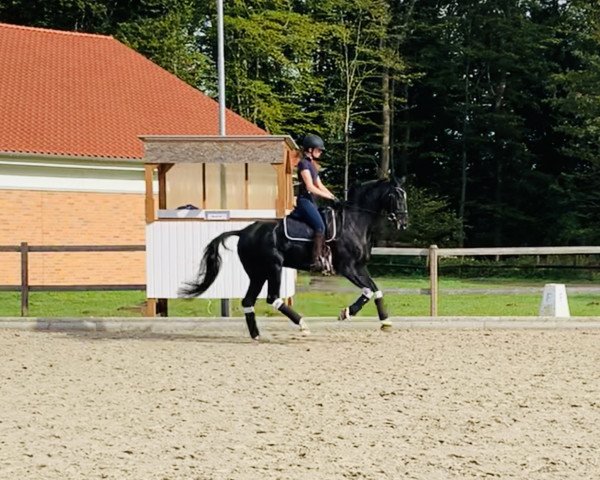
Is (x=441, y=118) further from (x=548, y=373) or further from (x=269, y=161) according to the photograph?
(x=548, y=373)

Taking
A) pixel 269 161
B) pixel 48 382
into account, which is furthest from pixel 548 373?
pixel 269 161

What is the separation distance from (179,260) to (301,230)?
326cm

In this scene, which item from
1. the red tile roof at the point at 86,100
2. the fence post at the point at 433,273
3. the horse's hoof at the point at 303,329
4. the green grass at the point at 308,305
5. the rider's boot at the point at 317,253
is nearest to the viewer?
the rider's boot at the point at 317,253

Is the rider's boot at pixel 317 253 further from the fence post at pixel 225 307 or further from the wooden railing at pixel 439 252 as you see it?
the fence post at pixel 225 307

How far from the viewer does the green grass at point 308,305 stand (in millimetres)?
16125

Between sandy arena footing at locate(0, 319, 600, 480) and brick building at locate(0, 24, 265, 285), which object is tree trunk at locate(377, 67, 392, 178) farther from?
sandy arena footing at locate(0, 319, 600, 480)

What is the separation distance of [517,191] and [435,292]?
34.4 meters

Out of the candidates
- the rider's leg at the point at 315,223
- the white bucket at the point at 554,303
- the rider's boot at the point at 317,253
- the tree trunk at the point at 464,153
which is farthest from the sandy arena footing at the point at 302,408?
the tree trunk at the point at 464,153

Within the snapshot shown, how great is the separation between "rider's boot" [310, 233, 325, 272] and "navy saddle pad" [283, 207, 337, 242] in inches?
4.3

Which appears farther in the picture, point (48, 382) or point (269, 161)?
point (269, 161)

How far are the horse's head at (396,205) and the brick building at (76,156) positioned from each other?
12.8 meters

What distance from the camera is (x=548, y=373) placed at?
9008 mm

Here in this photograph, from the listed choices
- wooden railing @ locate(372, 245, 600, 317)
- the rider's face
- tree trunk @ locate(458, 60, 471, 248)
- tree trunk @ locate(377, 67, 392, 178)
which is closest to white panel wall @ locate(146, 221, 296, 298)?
wooden railing @ locate(372, 245, 600, 317)

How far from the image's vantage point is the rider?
37.5 ft
